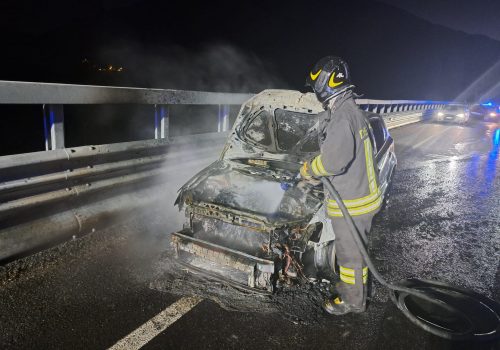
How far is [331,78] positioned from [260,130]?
68.6 inches

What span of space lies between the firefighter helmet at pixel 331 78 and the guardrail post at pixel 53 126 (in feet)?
8.66

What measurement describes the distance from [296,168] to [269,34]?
100 m

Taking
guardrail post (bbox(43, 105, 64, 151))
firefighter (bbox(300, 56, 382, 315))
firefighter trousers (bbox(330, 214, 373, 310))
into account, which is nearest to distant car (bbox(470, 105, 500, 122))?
firefighter (bbox(300, 56, 382, 315))

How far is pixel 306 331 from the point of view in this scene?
2865mm

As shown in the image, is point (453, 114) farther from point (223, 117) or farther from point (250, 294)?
point (250, 294)

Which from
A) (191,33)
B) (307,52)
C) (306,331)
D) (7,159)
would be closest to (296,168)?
(306,331)

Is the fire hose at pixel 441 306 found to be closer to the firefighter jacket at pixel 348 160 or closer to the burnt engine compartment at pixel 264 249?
the firefighter jacket at pixel 348 160

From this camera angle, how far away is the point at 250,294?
332 cm

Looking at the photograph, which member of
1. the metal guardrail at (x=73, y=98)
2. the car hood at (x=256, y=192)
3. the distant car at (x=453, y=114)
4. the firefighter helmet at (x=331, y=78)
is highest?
the distant car at (x=453, y=114)

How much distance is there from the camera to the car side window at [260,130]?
A: 15.2ft

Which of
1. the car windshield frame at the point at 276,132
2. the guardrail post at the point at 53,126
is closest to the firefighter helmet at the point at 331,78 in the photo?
the car windshield frame at the point at 276,132

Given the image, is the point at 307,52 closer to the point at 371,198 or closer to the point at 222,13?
→ the point at 222,13

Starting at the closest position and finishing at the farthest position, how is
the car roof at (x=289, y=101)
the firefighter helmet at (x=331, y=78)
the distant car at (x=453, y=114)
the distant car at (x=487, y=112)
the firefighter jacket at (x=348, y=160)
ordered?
1. the firefighter jacket at (x=348, y=160)
2. the firefighter helmet at (x=331, y=78)
3. the car roof at (x=289, y=101)
4. the distant car at (x=453, y=114)
5. the distant car at (x=487, y=112)

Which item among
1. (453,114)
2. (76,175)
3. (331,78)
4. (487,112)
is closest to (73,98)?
(76,175)
